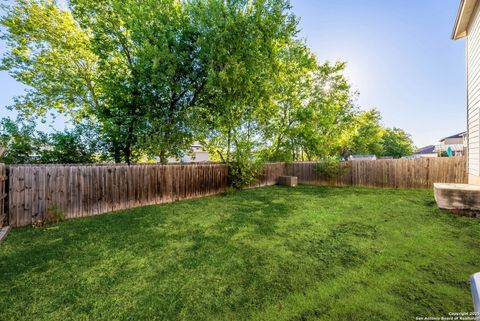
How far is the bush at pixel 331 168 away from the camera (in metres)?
11.5

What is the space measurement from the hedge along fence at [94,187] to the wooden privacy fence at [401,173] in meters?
8.24

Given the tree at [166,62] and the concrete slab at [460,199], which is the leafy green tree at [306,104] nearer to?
the tree at [166,62]

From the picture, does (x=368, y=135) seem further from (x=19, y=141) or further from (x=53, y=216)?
(x=19, y=141)

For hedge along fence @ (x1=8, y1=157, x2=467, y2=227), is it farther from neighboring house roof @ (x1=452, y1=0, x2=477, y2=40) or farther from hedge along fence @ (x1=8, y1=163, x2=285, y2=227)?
neighboring house roof @ (x1=452, y1=0, x2=477, y2=40)

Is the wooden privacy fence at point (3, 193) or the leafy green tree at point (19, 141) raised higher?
the leafy green tree at point (19, 141)

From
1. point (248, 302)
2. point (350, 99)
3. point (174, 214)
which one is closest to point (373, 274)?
point (248, 302)

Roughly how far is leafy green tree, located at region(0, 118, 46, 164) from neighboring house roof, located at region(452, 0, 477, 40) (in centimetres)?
1493

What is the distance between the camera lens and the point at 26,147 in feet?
23.5

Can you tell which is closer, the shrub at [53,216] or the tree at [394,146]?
the shrub at [53,216]

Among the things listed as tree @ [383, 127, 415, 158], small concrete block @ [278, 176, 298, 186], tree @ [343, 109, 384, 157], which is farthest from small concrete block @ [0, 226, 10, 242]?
tree @ [383, 127, 415, 158]

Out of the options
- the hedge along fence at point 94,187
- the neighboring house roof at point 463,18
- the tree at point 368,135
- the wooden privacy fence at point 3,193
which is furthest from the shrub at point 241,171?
the tree at point 368,135

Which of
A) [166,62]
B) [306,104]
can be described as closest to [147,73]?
[166,62]

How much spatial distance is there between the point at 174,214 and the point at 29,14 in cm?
1490

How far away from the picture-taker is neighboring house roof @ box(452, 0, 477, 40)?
5.62 m
